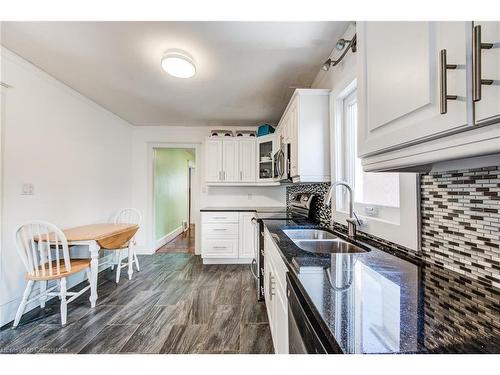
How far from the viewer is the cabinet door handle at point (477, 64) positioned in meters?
0.47

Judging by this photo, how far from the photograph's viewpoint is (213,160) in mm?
4000

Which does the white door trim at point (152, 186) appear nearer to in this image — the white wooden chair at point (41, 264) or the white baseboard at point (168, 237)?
the white baseboard at point (168, 237)

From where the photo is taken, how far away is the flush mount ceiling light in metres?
2.01

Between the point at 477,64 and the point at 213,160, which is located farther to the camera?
the point at 213,160

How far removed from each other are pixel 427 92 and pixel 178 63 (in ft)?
6.74

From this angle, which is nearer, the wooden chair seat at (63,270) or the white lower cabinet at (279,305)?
the white lower cabinet at (279,305)

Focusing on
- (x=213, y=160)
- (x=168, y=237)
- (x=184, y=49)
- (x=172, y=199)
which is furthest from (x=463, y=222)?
(x=172, y=199)

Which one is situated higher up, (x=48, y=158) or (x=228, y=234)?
(x=48, y=158)

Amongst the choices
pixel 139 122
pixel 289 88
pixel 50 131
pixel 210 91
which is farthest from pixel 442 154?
pixel 139 122

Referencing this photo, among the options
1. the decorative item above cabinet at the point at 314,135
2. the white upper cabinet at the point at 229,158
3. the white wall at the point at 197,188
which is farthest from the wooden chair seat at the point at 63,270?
the decorative item above cabinet at the point at 314,135

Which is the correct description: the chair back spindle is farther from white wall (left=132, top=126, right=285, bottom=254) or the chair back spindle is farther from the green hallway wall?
the green hallway wall

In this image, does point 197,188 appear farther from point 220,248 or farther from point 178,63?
point 178,63

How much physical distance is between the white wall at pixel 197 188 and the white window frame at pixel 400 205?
7.75 ft
